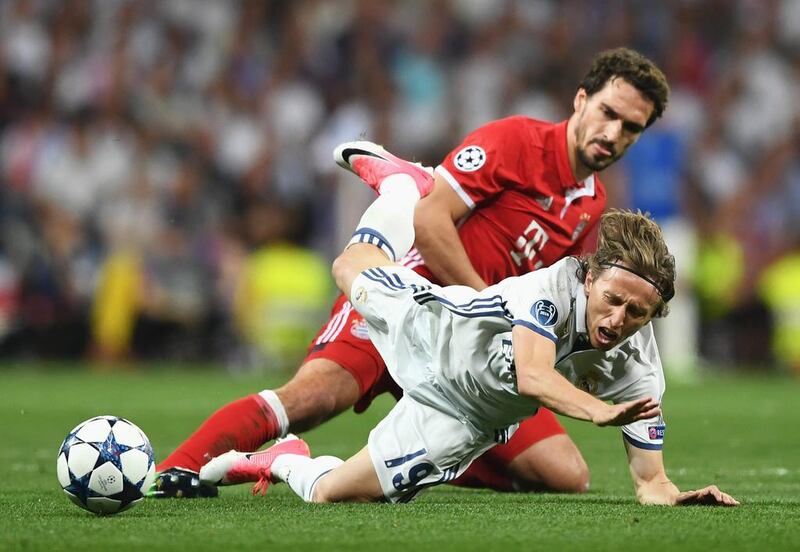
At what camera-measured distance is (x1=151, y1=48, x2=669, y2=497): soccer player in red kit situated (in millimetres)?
6082

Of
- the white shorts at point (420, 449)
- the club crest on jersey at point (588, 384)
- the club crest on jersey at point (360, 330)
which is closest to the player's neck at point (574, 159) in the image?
the club crest on jersey at point (360, 330)

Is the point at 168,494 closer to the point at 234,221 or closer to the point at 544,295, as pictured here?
the point at 544,295

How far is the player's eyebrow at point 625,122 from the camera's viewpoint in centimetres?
620

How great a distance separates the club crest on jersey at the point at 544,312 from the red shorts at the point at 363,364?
54.7 inches

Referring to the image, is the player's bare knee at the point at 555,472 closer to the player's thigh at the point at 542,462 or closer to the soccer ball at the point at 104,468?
the player's thigh at the point at 542,462

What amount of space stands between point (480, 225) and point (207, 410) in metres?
4.05

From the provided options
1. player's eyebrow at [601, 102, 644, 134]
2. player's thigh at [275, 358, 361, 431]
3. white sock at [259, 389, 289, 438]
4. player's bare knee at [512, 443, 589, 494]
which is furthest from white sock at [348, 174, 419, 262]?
player's bare knee at [512, 443, 589, 494]

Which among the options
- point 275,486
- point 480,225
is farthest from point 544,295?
point 275,486

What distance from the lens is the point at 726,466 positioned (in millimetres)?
7066

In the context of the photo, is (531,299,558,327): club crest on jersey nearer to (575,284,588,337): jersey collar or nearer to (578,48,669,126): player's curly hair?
(575,284,588,337): jersey collar

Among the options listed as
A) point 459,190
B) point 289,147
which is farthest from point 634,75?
point 289,147

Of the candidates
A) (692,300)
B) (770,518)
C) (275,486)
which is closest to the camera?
(770,518)

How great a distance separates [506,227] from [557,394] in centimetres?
180

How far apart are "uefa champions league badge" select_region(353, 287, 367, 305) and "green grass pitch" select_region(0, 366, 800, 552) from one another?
817 millimetres
